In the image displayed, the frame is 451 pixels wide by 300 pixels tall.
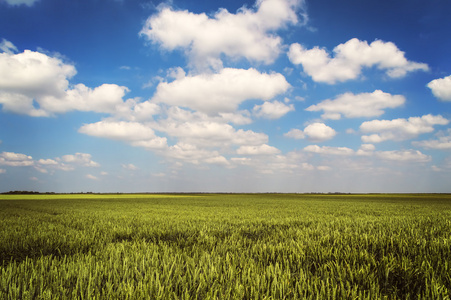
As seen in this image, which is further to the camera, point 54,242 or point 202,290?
point 54,242

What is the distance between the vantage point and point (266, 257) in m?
3.82

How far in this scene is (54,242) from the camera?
5.23m

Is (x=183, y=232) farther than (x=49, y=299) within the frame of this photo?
Yes

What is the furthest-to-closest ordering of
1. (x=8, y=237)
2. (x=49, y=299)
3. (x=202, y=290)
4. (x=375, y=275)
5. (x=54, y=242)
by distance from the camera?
(x=8, y=237), (x=54, y=242), (x=375, y=275), (x=202, y=290), (x=49, y=299)

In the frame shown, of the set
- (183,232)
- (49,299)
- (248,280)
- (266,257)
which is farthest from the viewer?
→ (183,232)

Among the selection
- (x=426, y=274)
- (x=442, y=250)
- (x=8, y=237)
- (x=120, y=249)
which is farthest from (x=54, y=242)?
(x=442, y=250)

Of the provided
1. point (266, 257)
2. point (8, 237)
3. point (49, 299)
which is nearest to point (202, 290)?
point (49, 299)

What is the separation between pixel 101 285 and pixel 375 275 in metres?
3.09

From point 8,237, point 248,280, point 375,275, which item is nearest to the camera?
point 248,280

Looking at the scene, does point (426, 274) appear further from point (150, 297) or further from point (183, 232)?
point (183, 232)

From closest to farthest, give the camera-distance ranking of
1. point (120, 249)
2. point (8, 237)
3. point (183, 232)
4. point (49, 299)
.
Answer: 1. point (49, 299)
2. point (120, 249)
3. point (8, 237)
4. point (183, 232)

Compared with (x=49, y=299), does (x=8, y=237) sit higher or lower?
lower

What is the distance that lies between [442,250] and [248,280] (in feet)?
11.1

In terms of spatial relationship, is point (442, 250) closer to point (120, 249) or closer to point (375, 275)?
point (375, 275)
